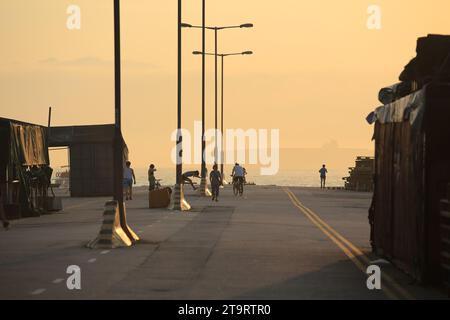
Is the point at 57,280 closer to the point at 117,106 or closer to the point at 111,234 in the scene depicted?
the point at 111,234

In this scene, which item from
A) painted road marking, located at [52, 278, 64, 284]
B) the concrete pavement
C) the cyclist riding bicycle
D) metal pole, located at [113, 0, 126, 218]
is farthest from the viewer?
the cyclist riding bicycle

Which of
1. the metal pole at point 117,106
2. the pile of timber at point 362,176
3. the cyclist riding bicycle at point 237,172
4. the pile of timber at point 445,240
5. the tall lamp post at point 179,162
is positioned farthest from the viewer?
the pile of timber at point 362,176

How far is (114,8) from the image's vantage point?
1055 inches

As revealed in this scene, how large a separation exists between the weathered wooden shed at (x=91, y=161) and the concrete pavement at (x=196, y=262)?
88.1 ft

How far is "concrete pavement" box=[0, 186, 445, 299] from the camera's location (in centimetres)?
1567

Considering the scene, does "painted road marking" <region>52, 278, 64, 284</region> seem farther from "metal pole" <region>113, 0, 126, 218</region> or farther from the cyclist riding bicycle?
the cyclist riding bicycle

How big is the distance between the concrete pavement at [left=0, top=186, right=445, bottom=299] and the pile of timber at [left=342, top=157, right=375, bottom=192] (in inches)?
1793

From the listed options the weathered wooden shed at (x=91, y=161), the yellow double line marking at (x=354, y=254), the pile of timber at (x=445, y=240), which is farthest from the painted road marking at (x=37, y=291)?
the weathered wooden shed at (x=91, y=161)

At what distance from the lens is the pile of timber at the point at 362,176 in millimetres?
80938

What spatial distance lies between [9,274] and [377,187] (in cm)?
801

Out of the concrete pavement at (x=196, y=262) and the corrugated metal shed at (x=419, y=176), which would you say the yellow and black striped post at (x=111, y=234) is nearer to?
the concrete pavement at (x=196, y=262)

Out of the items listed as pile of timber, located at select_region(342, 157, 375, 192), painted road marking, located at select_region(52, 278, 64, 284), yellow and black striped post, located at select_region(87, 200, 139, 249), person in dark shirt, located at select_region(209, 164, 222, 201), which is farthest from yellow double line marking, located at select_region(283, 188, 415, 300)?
pile of timber, located at select_region(342, 157, 375, 192)

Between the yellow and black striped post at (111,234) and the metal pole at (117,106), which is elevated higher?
the metal pole at (117,106)
